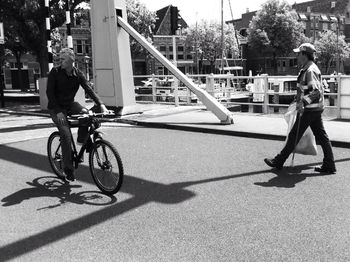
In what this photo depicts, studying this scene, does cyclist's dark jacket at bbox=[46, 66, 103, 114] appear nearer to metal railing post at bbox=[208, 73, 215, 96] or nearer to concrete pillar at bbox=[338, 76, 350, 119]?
concrete pillar at bbox=[338, 76, 350, 119]

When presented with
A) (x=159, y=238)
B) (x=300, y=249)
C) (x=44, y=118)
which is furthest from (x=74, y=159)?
(x=44, y=118)

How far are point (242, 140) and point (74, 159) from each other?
454cm

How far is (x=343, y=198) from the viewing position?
199 inches

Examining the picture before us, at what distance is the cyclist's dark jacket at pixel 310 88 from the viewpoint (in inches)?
237

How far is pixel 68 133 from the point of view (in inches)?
219

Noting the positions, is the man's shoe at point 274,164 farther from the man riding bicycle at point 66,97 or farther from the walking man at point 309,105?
the man riding bicycle at point 66,97

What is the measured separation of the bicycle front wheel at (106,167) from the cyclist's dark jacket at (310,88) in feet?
9.17

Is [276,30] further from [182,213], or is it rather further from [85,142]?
[182,213]

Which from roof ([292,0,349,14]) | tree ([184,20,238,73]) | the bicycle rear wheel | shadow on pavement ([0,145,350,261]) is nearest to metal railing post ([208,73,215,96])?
shadow on pavement ([0,145,350,261])

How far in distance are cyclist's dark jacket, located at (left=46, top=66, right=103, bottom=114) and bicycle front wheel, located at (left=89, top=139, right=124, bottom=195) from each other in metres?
0.64

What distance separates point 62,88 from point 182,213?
231 centimetres

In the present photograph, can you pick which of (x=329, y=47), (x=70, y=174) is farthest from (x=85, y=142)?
(x=329, y=47)

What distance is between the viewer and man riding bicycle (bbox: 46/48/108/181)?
5469mm

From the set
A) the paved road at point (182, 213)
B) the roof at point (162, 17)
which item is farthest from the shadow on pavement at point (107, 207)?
the roof at point (162, 17)
